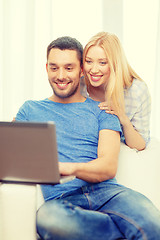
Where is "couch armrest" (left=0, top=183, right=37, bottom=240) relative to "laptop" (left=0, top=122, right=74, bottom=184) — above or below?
below

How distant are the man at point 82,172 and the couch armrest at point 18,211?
0.14 ft

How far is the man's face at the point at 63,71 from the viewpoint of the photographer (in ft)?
5.88

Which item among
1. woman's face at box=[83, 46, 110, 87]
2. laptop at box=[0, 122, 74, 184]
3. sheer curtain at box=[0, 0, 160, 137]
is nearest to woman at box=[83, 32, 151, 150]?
woman's face at box=[83, 46, 110, 87]

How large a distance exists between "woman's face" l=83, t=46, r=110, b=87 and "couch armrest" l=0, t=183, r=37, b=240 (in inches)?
27.1

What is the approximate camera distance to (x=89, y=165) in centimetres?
155

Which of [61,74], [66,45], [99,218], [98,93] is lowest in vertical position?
[99,218]

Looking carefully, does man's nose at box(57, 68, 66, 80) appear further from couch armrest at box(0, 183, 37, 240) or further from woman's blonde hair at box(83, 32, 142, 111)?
couch armrest at box(0, 183, 37, 240)

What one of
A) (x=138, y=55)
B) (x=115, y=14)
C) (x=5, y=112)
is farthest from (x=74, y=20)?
(x=5, y=112)

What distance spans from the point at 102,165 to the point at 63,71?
49cm

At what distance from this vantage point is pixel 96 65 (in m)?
1.86

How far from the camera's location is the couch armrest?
1419 millimetres

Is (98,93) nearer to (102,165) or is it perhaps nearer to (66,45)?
(66,45)

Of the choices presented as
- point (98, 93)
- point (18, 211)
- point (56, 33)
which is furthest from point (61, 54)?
point (56, 33)

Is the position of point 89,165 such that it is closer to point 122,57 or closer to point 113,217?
point 113,217
